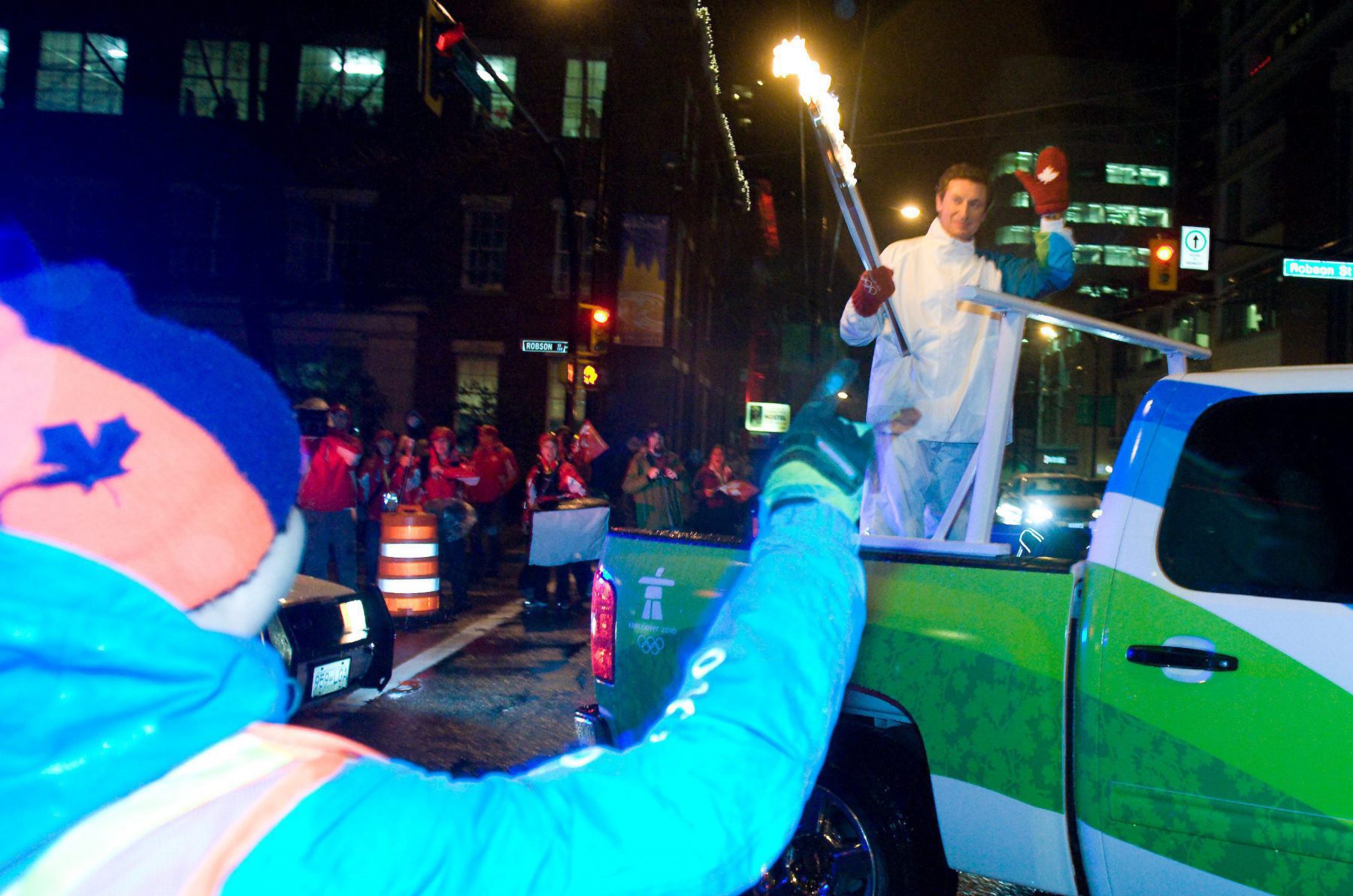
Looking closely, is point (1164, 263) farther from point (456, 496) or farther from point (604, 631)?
point (604, 631)

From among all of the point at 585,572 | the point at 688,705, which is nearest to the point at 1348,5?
the point at 585,572

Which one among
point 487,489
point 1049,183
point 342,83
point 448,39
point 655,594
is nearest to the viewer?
point 655,594

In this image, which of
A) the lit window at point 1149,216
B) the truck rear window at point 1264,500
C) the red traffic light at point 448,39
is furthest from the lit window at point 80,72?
the lit window at point 1149,216

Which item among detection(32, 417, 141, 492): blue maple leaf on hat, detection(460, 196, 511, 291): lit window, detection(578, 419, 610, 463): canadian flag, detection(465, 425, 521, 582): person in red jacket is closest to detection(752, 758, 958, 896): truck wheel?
detection(32, 417, 141, 492): blue maple leaf on hat

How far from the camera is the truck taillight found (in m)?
3.45

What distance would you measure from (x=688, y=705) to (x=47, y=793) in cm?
53

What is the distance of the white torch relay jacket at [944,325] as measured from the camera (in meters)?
4.07

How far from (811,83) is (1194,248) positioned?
19229 mm

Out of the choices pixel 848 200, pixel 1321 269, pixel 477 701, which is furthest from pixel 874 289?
pixel 1321 269

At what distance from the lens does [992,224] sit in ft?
294

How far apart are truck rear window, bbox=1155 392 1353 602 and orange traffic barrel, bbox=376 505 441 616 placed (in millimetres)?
7514

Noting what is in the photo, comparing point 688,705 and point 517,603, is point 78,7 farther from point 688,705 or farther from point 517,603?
point 688,705

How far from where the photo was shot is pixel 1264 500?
105 inches

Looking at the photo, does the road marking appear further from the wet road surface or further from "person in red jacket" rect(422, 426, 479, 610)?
"person in red jacket" rect(422, 426, 479, 610)
